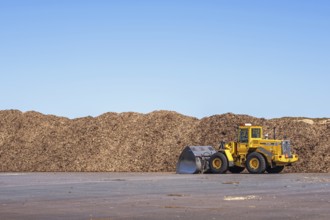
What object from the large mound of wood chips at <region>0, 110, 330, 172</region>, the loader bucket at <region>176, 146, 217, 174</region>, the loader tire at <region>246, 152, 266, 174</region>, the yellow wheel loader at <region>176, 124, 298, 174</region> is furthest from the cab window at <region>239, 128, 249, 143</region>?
the large mound of wood chips at <region>0, 110, 330, 172</region>

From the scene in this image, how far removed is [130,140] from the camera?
51.7 meters

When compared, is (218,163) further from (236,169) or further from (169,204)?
(169,204)

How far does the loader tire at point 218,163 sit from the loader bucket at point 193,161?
71cm

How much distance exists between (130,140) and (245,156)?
1510 cm

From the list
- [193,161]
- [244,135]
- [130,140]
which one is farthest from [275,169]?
[130,140]

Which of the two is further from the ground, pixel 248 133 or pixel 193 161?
pixel 248 133

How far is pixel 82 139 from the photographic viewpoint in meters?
53.4

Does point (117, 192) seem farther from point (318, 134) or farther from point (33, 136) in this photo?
point (33, 136)

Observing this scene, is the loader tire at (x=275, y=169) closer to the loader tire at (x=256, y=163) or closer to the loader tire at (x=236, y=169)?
the loader tire at (x=236, y=169)

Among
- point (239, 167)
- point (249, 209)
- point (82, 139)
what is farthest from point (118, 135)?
point (249, 209)

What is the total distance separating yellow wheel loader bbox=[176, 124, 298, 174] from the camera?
123 ft

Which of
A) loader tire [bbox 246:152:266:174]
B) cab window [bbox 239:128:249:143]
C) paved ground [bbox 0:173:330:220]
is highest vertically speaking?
cab window [bbox 239:128:249:143]

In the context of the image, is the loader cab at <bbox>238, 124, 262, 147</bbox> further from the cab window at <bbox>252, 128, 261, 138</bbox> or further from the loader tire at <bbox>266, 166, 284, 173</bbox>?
the loader tire at <bbox>266, 166, 284, 173</bbox>

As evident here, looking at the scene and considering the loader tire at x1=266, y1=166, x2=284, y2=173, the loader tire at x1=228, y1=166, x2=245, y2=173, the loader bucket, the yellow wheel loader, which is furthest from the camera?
the loader tire at x1=228, y1=166, x2=245, y2=173
